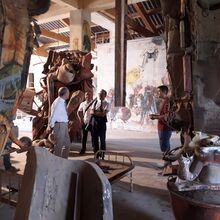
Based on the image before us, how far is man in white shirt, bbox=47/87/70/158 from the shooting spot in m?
5.54

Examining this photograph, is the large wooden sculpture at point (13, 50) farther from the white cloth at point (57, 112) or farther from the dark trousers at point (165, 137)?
the dark trousers at point (165, 137)

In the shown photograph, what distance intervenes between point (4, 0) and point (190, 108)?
327 cm

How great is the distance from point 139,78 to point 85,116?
A: 16.9ft

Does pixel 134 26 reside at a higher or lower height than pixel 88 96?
higher

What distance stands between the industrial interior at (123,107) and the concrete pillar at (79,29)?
0.03m

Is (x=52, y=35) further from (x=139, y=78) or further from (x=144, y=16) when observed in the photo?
(x=139, y=78)

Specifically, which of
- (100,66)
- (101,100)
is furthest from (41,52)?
(101,100)

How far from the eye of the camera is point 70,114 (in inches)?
307

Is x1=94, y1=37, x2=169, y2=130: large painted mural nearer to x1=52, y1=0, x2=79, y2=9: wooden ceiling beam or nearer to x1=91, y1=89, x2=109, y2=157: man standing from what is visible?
x1=52, y1=0, x2=79, y2=9: wooden ceiling beam

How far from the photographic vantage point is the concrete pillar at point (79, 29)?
30.0 ft

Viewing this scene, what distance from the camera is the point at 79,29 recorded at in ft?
30.0

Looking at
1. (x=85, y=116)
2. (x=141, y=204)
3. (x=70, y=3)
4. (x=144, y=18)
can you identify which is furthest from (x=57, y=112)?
(x=144, y=18)

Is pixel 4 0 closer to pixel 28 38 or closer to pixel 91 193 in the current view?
pixel 28 38

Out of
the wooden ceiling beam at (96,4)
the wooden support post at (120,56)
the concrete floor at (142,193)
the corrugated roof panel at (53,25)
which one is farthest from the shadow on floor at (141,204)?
the corrugated roof panel at (53,25)
